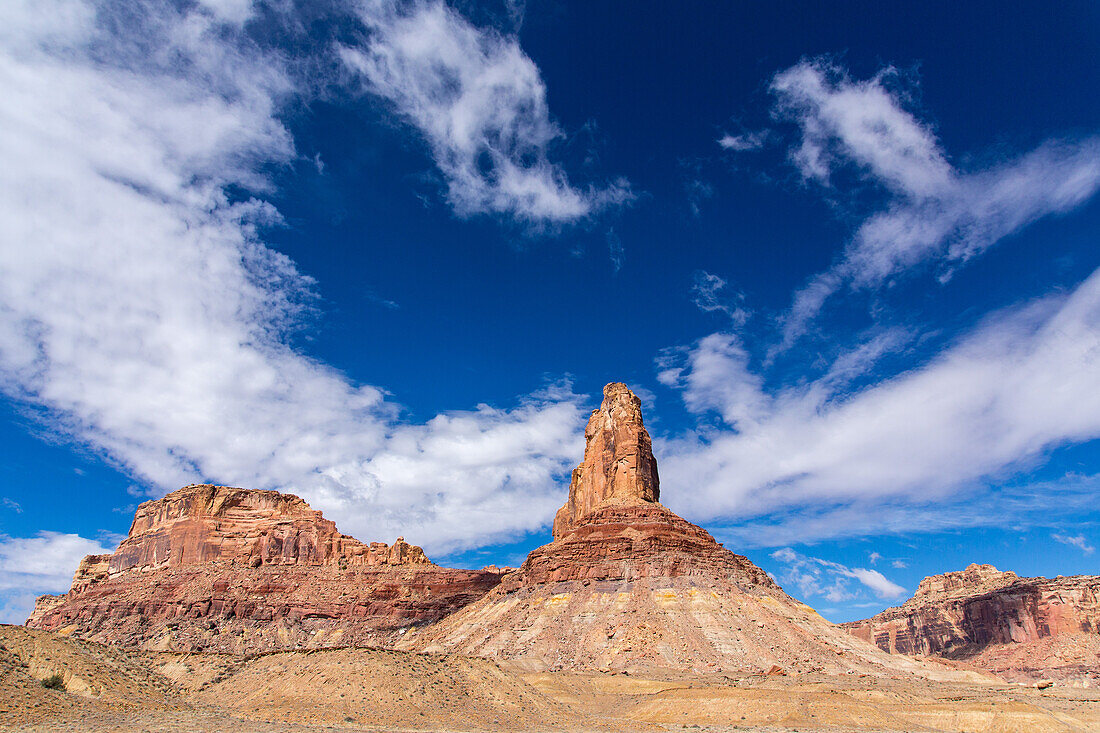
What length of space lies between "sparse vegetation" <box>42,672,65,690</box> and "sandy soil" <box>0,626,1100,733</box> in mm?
554

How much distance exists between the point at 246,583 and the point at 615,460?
64220 millimetres

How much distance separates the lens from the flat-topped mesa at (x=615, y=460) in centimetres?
10931

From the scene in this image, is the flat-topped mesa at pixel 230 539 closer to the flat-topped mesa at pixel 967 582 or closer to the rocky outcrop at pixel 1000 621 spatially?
the rocky outcrop at pixel 1000 621

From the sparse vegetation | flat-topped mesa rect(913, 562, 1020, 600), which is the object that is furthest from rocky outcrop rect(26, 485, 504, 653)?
flat-topped mesa rect(913, 562, 1020, 600)

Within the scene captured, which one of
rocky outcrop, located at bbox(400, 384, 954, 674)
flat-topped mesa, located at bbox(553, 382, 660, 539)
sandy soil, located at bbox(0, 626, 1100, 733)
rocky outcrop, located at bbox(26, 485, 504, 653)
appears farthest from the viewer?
flat-topped mesa, located at bbox(553, 382, 660, 539)

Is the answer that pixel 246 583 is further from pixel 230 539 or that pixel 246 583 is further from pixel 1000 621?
pixel 1000 621

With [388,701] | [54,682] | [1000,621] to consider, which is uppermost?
[1000,621]

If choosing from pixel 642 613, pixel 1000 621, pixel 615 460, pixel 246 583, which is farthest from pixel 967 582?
pixel 246 583

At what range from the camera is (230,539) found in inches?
4683

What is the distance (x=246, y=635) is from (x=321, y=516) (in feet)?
101

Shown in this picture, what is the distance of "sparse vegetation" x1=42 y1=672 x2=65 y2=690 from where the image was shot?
36.0 meters

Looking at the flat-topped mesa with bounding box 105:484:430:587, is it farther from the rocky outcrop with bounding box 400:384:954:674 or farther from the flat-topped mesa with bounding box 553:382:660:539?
the flat-topped mesa with bounding box 553:382:660:539

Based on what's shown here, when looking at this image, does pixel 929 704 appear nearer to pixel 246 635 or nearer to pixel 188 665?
pixel 188 665

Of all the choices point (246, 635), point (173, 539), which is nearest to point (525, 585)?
point (246, 635)
